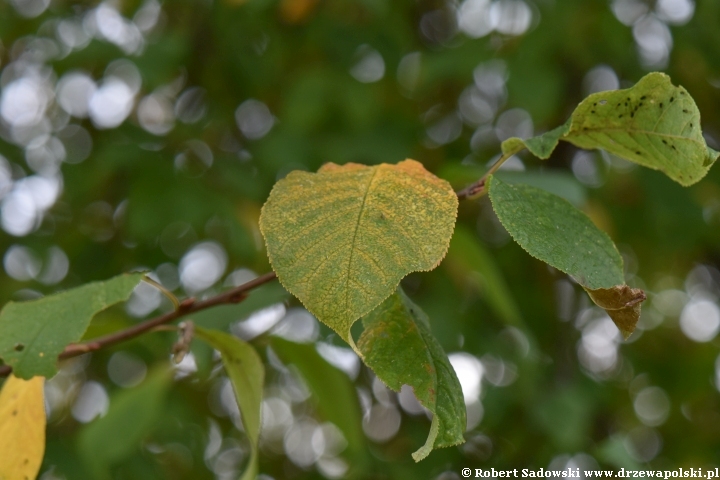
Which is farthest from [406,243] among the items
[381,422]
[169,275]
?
[381,422]

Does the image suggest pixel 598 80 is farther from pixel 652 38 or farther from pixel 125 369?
pixel 125 369

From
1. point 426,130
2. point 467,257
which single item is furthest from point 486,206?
point 467,257

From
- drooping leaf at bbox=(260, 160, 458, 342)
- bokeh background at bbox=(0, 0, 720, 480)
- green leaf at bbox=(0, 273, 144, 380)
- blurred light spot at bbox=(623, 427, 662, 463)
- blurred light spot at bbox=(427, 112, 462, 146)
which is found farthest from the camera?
blurred light spot at bbox=(623, 427, 662, 463)

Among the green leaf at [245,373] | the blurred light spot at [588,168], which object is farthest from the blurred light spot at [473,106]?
the green leaf at [245,373]

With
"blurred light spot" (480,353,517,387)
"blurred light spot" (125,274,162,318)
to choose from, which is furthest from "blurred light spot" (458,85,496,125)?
"blurred light spot" (125,274,162,318)

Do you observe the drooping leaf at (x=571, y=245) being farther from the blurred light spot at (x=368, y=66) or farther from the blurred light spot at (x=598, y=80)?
the blurred light spot at (x=598, y=80)

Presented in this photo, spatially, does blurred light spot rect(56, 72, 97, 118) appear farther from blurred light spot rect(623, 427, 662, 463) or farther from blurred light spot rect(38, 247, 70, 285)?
blurred light spot rect(623, 427, 662, 463)
